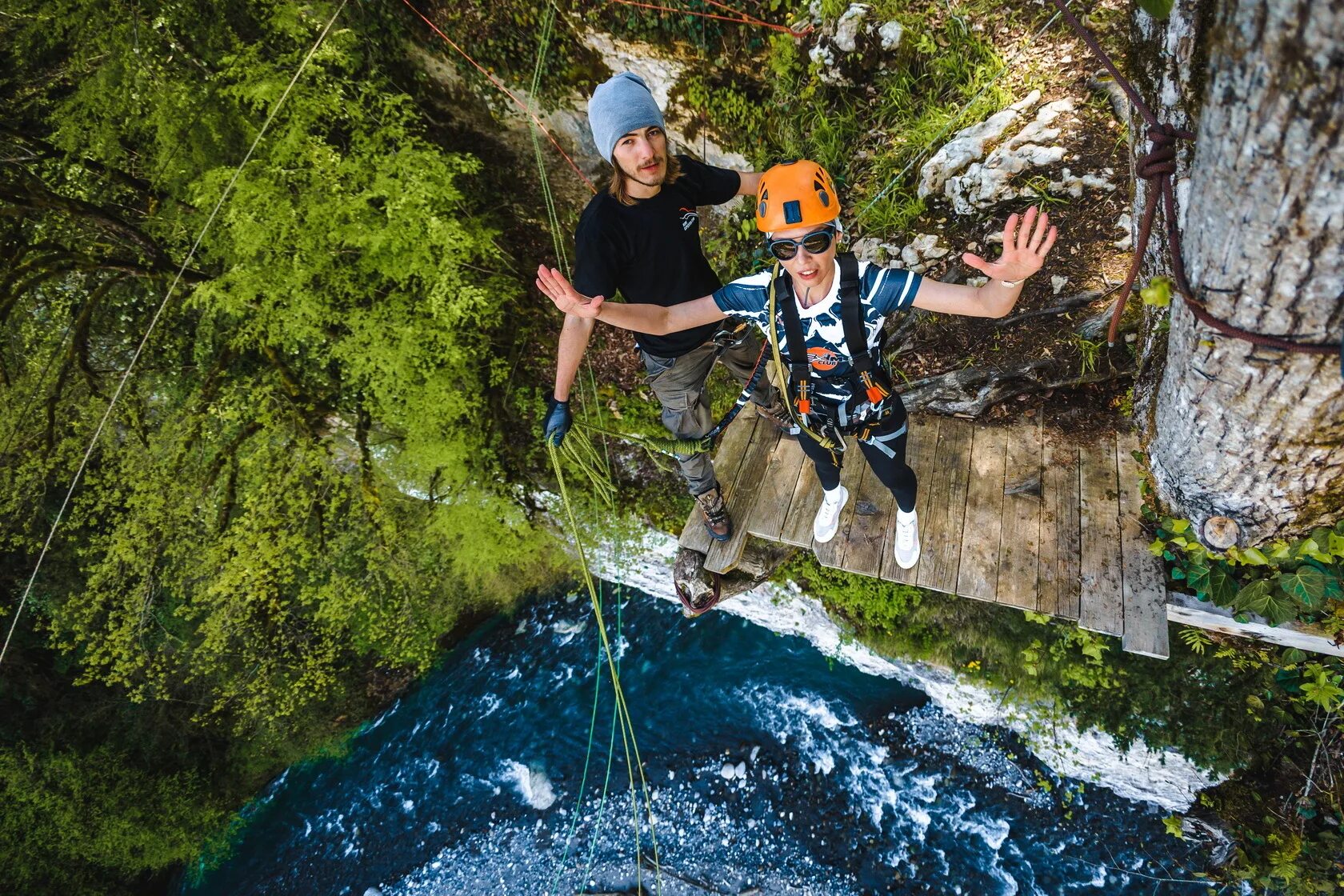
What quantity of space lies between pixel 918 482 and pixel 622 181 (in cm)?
234

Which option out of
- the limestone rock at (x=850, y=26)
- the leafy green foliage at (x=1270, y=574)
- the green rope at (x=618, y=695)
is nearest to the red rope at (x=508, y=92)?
the limestone rock at (x=850, y=26)

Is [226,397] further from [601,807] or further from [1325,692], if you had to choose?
[1325,692]

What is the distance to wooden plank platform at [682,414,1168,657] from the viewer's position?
3.08 meters

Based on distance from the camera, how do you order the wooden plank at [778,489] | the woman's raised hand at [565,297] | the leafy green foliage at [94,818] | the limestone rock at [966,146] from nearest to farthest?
1. the woman's raised hand at [565,297]
2. the wooden plank at [778,489]
3. the limestone rock at [966,146]
4. the leafy green foliage at [94,818]

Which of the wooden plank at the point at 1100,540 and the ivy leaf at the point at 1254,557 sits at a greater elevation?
the ivy leaf at the point at 1254,557

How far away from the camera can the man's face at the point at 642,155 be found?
8.44 ft

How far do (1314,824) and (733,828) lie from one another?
4.39 m

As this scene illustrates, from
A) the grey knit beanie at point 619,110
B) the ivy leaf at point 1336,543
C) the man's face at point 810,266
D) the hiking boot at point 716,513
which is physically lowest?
the hiking boot at point 716,513

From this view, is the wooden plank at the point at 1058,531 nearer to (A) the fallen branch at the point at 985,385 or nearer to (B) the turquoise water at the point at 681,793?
(A) the fallen branch at the point at 985,385

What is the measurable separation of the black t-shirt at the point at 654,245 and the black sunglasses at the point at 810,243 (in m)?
0.81

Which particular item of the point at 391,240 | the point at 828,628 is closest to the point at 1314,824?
the point at 828,628

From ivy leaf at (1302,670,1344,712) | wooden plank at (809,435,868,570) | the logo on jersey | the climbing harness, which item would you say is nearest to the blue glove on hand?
the climbing harness

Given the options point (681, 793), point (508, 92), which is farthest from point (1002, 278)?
point (681, 793)

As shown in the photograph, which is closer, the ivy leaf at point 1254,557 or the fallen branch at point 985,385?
the ivy leaf at point 1254,557
